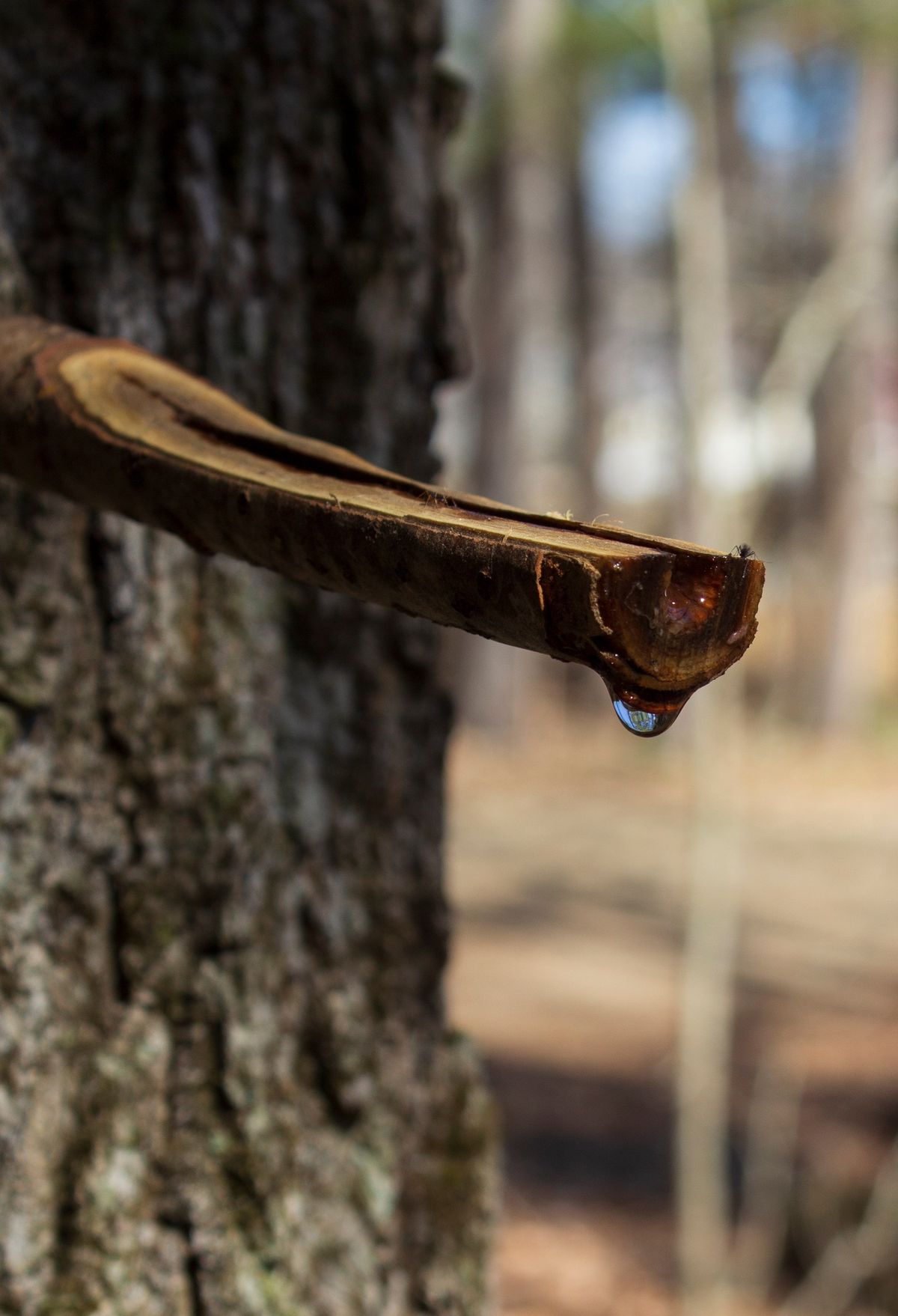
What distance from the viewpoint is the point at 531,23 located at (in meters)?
11.8

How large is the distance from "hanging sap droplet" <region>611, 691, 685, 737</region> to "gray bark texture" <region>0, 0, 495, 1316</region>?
0.64m

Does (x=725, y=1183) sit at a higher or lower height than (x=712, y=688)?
lower

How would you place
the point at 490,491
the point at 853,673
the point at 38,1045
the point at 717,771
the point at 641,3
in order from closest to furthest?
1. the point at 38,1045
2. the point at 717,771
3. the point at 641,3
4. the point at 490,491
5. the point at 853,673

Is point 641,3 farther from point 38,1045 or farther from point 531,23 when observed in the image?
point 38,1045

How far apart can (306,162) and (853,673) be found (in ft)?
39.7

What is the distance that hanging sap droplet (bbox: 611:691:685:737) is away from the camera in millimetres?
678

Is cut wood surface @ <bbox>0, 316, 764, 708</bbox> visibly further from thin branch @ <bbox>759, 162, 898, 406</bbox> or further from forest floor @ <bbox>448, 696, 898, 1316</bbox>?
thin branch @ <bbox>759, 162, 898, 406</bbox>

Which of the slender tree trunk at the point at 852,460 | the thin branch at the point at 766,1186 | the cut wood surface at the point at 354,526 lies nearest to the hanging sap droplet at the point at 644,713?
the cut wood surface at the point at 354,526

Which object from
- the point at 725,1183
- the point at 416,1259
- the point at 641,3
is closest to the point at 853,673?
the point at 641,3

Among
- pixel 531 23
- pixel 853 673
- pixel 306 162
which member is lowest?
pixel 306 162

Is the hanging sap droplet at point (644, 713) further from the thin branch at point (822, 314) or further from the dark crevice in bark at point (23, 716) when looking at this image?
the thin branch at point (822, 314)

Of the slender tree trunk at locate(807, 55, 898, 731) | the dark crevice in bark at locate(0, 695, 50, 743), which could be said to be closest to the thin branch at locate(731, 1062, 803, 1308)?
the dark crevice in bark at locate(0, 695, 50, 743)

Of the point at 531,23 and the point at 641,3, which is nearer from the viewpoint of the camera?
the point at 641,3

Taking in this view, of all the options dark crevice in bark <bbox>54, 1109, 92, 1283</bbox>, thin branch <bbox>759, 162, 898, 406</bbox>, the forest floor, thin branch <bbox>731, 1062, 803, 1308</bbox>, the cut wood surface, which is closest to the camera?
the cut wood surface
